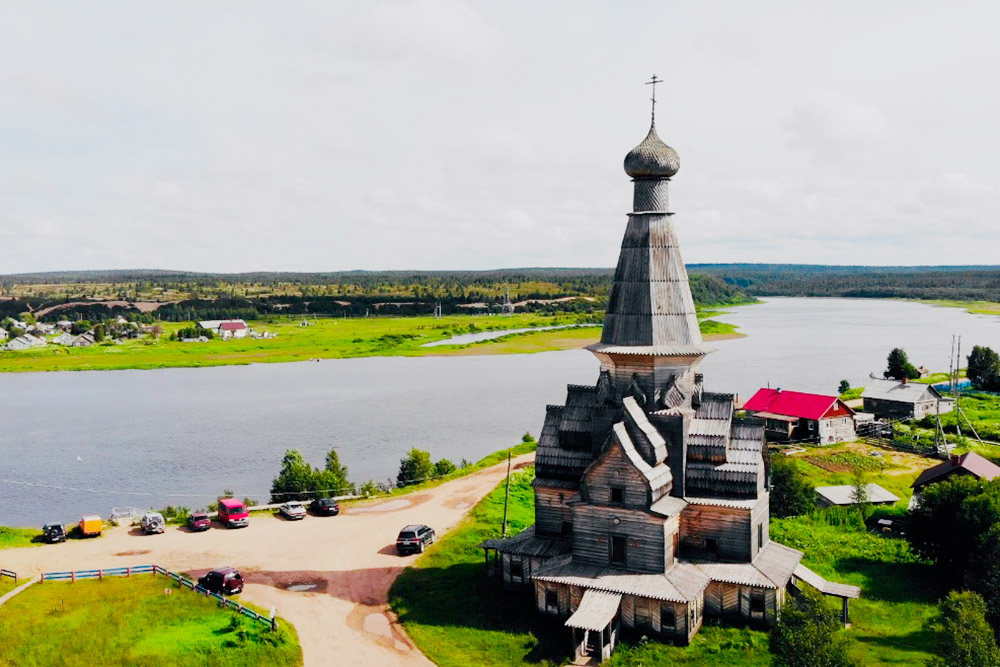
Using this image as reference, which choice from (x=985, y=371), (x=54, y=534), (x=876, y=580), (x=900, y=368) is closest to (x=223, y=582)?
(x=54, y=534)

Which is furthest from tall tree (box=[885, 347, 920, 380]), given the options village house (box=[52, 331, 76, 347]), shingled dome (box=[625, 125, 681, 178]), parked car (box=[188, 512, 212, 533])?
village house (box=[52, 331, 76, 347])

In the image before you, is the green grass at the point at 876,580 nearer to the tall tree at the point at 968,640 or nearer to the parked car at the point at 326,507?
the tall tree at the point at 968,640

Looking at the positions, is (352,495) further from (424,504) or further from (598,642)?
(598,642)

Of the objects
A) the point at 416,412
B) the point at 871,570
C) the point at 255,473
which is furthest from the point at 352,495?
the point at 416,412

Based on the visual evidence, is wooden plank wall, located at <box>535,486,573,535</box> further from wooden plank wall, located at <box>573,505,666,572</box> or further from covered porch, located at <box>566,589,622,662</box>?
covered porch, located at <box>566,589,622,662</box>

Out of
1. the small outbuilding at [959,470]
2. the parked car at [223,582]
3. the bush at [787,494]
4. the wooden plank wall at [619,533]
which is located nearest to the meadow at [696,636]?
the bush at [787,494]

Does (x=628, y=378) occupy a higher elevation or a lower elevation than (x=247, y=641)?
higher
